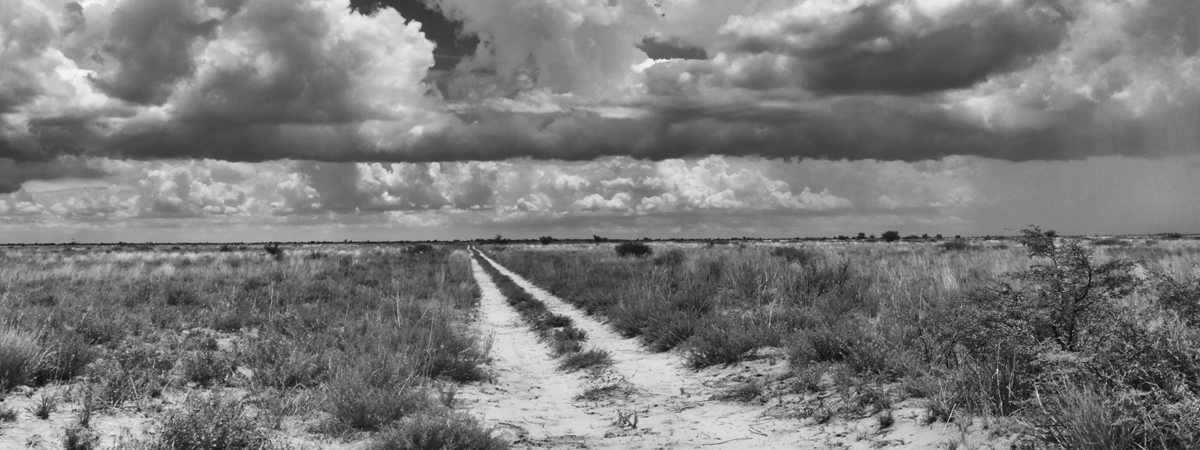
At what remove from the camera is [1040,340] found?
6316 mm

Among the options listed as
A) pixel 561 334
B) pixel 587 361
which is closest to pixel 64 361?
pixel 587 361

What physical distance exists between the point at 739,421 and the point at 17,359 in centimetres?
781

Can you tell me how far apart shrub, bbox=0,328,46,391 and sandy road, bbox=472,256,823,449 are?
190 inches

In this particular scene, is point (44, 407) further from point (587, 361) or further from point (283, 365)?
point (587, 361)

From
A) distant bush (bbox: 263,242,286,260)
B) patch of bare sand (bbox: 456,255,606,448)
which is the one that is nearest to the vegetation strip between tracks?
patch of bare sand (bbox: 456,255,606,448)

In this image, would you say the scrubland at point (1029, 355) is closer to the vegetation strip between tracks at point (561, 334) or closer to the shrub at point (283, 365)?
the vegetation strip between tracks at point (561, 334)

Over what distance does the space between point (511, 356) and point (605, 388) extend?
3541mm

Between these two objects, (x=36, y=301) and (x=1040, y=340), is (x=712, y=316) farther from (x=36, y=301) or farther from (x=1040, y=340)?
(x=36, y=301)

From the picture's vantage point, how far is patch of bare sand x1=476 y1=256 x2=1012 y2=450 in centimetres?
567

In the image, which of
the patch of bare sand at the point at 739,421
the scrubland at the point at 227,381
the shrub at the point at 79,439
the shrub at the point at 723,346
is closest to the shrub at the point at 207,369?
the scrubland at the point at 227,381

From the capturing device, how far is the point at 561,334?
13008 mm

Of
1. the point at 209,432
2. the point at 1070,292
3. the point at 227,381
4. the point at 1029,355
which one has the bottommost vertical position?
the point at 227,381

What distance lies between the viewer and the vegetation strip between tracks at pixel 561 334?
1049 cm

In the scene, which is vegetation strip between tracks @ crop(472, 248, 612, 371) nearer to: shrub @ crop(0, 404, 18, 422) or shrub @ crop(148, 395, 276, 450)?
shrub @ crop(148, 395, 276, 450)
